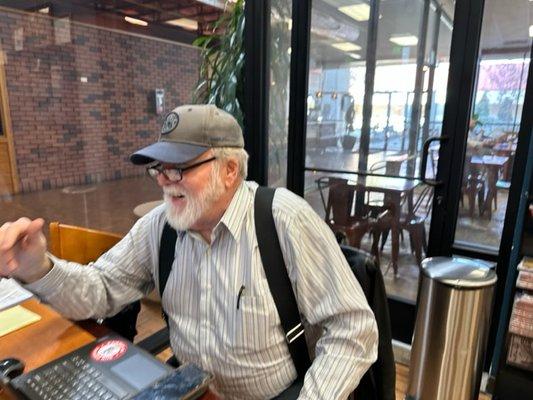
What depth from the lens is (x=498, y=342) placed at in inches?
75.2

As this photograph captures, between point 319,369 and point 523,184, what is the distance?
4.70ft

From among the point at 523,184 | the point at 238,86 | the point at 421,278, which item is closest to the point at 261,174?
the point at 238,86

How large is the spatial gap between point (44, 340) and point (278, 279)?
0.61 meters

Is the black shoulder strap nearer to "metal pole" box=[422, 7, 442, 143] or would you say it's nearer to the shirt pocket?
the shirt pocket

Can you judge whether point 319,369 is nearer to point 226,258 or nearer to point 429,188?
point 226,258

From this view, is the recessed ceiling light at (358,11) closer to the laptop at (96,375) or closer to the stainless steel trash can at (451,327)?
the stainless steel trash can at (451,327)

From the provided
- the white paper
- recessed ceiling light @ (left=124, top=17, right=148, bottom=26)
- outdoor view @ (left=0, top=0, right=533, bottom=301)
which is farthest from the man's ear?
recessed ceiling light @ (left=124, top=17, right=148, bottom=26)

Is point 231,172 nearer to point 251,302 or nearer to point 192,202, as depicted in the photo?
point 192,202

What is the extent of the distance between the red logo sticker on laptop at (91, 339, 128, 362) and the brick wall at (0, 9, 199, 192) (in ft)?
8.49

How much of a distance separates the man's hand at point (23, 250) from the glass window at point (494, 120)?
1.96 m

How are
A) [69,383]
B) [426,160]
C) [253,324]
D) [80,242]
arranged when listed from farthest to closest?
[426,160] → [80,242] → [253,324] → [69,383]

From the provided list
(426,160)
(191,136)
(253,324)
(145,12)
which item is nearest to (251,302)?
(253,324)

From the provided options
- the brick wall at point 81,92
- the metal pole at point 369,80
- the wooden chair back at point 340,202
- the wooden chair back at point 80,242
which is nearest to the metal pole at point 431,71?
the metal pole at point 369,80

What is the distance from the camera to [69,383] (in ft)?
2.59
